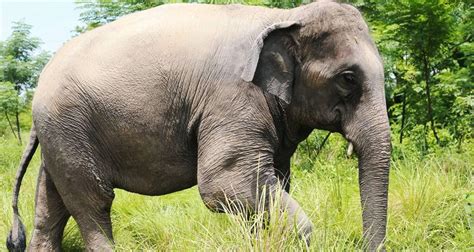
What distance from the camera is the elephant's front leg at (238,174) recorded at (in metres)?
3.49

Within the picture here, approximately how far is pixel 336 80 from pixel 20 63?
14200mm

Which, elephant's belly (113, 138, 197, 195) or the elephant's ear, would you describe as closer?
the elephant's ear

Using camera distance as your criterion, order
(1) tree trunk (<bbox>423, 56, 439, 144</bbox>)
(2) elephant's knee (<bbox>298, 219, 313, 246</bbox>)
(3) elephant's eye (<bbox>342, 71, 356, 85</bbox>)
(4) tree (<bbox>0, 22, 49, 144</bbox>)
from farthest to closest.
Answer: (4) tree (<bbox>0, 22, 49, 144</bbox>)
(1) tree trunk (<bbox>423, 56, 439, 144</bbox>)
(3) elephant's eye (<bbox>342, 71, 356, 85</bbox>)
(2) elephant's knee (<bbox>298, 219, 313, 246</bbox>)

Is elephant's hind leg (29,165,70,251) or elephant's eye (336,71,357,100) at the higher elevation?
elephant's eye (336,71,357,100)

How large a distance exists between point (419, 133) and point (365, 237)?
17.2 feet

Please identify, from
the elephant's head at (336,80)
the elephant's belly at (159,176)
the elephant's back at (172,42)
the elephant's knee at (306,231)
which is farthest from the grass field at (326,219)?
the elephant's back at (172,42)

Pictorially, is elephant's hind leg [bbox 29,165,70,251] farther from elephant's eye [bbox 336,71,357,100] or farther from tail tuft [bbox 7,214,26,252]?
elephant's eye [bbox 336,71,357,100]

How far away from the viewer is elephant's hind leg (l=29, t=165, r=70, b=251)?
438 centimetres

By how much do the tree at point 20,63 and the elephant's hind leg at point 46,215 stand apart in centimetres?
1189

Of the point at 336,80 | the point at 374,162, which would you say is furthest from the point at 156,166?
the point at 374,162

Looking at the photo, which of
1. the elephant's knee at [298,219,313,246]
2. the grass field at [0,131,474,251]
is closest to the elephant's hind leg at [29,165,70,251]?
the grass field at [0,131,474,251]

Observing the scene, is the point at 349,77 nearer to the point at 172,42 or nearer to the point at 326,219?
the point at 326,219

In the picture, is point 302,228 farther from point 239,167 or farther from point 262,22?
point 262,22

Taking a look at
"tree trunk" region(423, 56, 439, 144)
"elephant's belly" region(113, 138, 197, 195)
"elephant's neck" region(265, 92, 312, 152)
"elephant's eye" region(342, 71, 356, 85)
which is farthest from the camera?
"tree trunk" region(423, 56, 439, 144)
